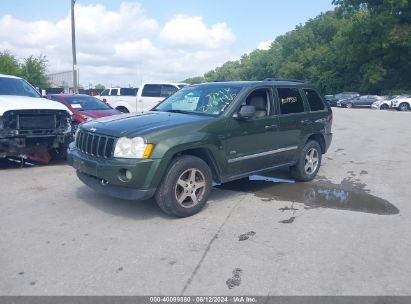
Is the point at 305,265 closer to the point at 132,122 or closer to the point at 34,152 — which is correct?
the point at 132,122

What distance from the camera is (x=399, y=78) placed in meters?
49.2

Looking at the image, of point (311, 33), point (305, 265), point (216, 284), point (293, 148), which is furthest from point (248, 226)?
point (311, 33)

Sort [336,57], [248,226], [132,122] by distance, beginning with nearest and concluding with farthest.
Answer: [248,226]
[132,122]
[336,57]

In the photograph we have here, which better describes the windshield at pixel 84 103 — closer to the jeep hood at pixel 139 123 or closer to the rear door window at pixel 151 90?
the rear door window at pixel 151 90

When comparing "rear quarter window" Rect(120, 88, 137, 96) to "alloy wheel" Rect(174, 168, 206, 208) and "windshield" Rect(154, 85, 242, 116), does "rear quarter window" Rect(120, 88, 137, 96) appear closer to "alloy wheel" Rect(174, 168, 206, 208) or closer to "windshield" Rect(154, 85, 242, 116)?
"windshield" Rect(154, 85, 242, 116)

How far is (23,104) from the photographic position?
7828mm

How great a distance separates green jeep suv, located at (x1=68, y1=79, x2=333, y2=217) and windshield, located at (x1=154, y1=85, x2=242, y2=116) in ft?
0.05

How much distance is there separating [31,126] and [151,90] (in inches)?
413

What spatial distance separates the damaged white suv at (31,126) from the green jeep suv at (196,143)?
7.82 ft

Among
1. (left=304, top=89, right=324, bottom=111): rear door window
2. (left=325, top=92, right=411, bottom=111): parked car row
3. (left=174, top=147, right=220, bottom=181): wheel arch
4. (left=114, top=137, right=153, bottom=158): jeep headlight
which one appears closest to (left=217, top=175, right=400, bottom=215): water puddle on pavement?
(left=174, top=147, right=220, bottom=181): wheel arch

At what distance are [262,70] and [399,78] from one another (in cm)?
5606

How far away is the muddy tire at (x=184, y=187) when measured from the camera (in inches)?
195

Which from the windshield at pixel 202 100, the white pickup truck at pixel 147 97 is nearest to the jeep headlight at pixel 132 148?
the windshield at pixel 202 100

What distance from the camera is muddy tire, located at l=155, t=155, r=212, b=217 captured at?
4945 mm
